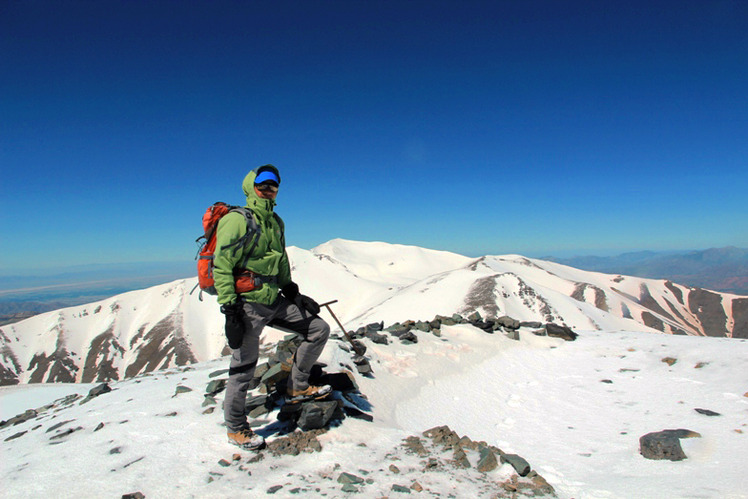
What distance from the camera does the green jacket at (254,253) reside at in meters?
5.28

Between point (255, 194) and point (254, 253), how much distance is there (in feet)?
3.37

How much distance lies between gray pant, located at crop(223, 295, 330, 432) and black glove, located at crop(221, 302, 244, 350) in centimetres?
20

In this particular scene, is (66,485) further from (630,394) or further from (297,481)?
(630,394)

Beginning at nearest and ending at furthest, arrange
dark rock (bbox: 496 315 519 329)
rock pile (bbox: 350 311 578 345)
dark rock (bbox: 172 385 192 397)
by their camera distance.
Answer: dark rock (bbox: 172 385 192 397) < rock pile (bbox: 350 311 578 345) < dark rock (bbox: 496 315 519 329)

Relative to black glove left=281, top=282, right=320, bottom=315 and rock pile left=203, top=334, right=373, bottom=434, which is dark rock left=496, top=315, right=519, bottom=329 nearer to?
rock pile left=203, top=334, right=373, bottom=434

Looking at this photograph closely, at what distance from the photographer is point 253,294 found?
5.55 m

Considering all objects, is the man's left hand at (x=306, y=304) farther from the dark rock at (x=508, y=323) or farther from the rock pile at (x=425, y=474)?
the dark rock at (x=508, y=323)

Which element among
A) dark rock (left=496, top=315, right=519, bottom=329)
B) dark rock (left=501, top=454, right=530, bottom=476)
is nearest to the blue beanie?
dark rock (left=501, top=454, right=530, bottom=476)

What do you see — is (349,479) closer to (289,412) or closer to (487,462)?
Answer: (289,412)

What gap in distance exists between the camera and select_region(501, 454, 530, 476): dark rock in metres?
5.50

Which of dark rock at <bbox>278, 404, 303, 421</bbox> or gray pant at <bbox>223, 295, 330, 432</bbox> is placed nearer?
gray pant at <bbox>223, 295, 330, 432</bbox>

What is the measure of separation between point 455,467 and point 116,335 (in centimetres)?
13023

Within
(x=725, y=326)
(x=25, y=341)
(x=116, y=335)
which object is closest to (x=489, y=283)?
(x=725, y=326)

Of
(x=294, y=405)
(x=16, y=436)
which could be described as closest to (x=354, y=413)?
(x=294, y=405)
